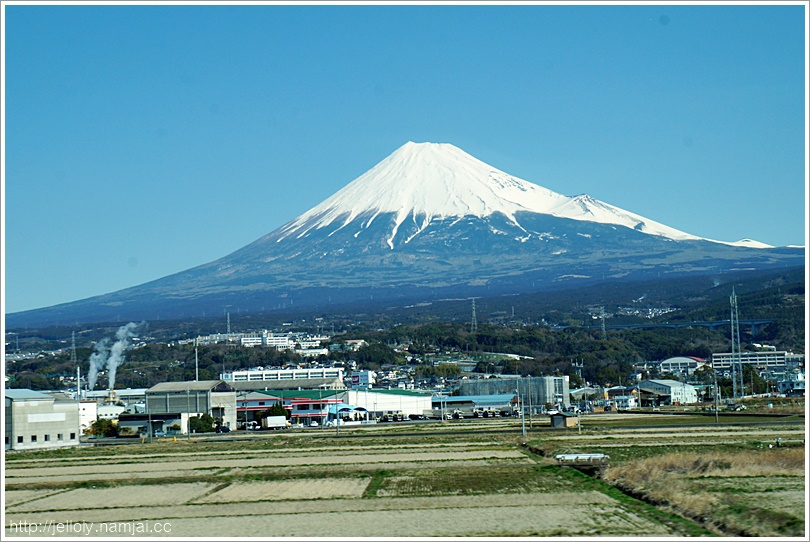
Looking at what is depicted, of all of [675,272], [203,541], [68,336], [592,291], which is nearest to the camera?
[203,541]

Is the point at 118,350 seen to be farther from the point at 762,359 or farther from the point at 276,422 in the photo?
the point at 276,422

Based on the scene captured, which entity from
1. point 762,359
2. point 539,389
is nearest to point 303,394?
point 539,389

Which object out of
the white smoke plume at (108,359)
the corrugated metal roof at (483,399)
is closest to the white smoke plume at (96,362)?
the white smoke plume at (108,359)

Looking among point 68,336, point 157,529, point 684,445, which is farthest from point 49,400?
point 68,336

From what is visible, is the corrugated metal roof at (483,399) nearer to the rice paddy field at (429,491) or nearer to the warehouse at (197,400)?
the warehouse at (197,400)

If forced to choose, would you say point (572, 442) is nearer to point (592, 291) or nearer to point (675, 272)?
point (592, 291)

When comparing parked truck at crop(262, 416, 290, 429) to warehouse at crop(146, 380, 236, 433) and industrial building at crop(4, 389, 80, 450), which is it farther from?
industrial building at crop(4, 389, 80, 450)

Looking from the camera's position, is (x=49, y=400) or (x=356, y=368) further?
(x=356, y=368)
